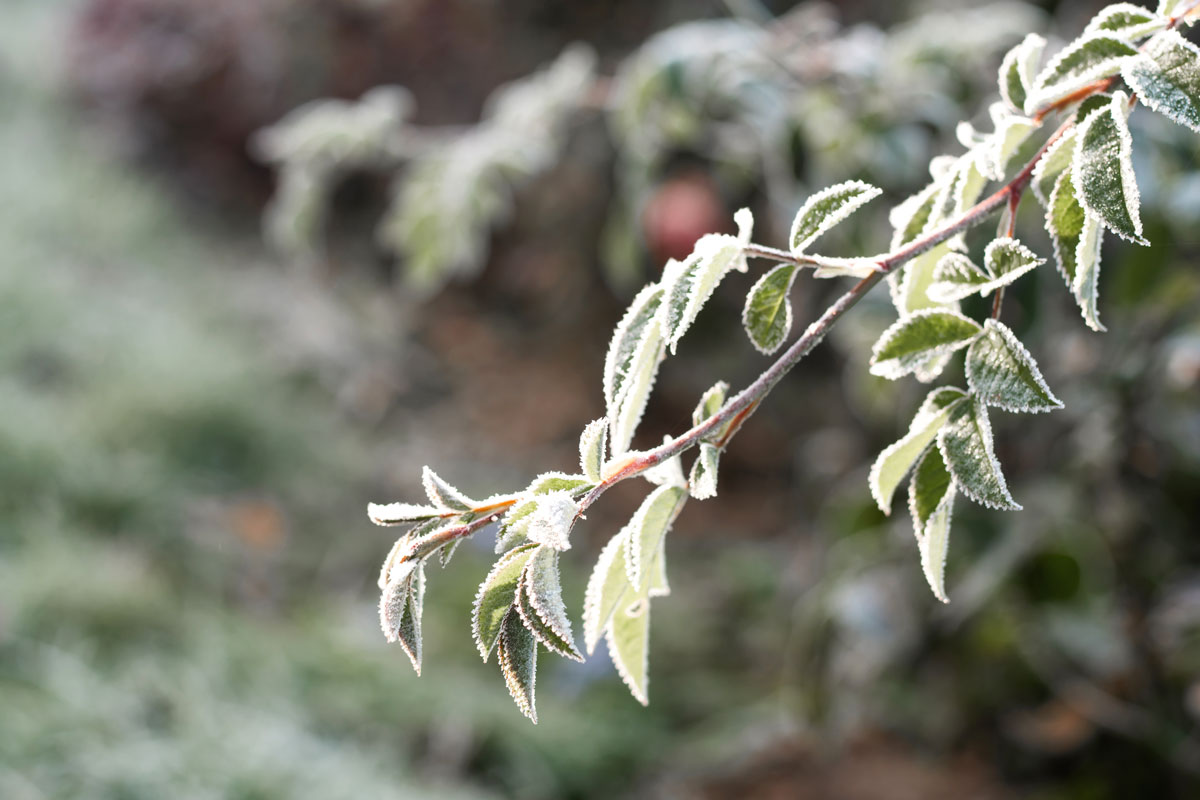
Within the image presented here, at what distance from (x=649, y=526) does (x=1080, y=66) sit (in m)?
0.32

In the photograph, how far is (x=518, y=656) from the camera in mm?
435

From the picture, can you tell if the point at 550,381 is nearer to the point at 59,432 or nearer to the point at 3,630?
the point at 59,432

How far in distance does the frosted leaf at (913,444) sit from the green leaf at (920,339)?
18 millimetres

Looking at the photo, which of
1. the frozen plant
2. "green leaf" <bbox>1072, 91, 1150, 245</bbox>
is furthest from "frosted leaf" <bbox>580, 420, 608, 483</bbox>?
"green leaf" <bbox>1072, 91, 1150, 245</bbox>

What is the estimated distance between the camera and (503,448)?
3533mm

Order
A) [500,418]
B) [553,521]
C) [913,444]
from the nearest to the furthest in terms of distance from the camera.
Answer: [553,521] → [913,444] → [500,418]

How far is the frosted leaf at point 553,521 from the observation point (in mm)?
392

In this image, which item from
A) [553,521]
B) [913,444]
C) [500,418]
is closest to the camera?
[553,521]

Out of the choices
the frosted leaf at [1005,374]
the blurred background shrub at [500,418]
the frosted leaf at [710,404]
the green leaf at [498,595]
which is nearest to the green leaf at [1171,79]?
the frosted leaf at [1005,374]

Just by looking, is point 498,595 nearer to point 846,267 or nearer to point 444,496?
point 444,496

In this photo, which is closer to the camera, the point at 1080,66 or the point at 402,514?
the point at 402,514

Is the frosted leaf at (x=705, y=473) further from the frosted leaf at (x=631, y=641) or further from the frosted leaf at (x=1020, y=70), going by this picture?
the frosted leaf at (x=1020, y=70)

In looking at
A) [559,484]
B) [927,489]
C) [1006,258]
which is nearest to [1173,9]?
[1006,258]

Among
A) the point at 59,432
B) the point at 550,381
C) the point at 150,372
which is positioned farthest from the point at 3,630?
the point at 550,381
